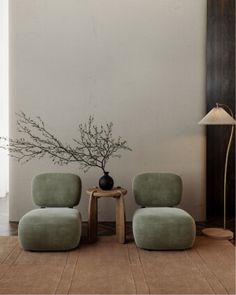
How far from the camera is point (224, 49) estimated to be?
15.5 ft

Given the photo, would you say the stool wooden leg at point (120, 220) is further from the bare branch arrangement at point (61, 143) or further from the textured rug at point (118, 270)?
the bare branch arrangement at point (61, 143)

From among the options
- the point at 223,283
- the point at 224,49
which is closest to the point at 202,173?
the point at 224,49

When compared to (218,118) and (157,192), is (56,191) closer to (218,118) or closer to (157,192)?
(157,192)

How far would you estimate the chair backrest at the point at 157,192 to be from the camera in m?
4.11

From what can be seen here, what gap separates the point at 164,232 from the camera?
351 cm

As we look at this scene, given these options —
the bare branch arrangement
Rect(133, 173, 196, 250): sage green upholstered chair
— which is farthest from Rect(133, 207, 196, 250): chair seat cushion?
the bare branch arrangement

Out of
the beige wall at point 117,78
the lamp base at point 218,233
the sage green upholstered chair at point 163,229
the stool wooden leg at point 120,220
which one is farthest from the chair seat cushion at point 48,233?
the lamp base at point 218,233

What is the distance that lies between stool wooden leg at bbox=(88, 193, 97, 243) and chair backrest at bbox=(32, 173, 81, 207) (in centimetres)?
25

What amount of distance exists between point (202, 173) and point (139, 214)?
1399 mm

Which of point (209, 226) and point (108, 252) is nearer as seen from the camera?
point (108, 252)

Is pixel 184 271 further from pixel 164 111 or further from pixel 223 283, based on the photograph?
pixel 164 111

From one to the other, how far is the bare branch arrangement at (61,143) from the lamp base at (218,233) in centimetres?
137

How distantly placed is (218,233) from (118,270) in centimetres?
145

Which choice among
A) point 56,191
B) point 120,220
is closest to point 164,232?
point 120,220
